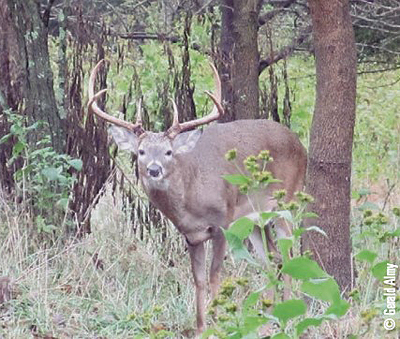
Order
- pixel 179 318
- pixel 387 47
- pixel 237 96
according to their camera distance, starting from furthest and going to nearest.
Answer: pixel 387 47, pixel 237 96, pixel 179 318

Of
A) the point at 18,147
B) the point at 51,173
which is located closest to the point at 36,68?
the point at 18,147

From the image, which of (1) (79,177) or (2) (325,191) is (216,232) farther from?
(1) (79,177)

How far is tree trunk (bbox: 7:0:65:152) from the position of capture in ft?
28.2

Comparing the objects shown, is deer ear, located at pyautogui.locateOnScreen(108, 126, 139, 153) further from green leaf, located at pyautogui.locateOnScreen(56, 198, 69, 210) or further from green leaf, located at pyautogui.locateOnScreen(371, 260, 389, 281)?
green leaf, located at pyautogui.locateOnScreen(371, 260, 389, 281)

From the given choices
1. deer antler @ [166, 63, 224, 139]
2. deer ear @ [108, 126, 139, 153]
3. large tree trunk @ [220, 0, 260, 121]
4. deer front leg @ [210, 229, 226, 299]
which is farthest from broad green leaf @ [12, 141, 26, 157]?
large tree trunk @ [220, 0, 260, 121]

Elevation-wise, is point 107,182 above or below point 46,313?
above

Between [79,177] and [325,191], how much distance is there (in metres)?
2.23

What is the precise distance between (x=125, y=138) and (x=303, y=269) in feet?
12.6

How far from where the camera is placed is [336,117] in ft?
23.7

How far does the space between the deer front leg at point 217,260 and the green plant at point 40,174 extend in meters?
1.05

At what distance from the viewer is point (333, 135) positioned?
723 centimetres

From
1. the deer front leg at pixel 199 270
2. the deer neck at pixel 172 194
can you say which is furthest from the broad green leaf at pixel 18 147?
the deer front leg at pixel 199 270

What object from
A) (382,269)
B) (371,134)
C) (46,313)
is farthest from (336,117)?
(371,134)

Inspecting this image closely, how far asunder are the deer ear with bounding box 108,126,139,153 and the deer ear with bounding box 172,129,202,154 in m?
0.26
